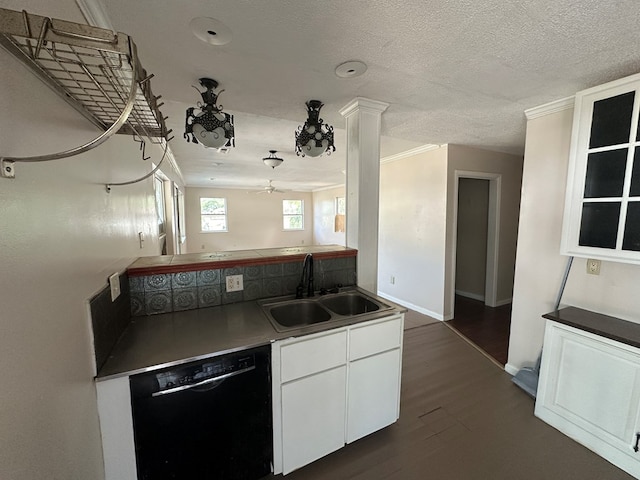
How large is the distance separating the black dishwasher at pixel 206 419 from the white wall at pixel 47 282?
6.9 inches

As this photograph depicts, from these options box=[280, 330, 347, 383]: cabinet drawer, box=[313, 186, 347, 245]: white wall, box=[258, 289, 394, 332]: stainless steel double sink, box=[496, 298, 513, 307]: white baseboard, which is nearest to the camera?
box=[280, 330, 347, 383]: cabinet drawer

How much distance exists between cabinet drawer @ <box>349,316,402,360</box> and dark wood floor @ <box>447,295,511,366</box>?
1711 mm

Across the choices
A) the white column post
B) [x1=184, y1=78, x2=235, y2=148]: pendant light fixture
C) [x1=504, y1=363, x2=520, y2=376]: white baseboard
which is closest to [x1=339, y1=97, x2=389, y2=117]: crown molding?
the white column post

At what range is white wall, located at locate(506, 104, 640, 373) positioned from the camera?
1817mm

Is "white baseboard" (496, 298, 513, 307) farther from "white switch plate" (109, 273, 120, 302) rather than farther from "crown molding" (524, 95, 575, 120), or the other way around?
"white switch plate" (109, 273, 120, 302)

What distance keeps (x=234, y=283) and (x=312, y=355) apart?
2.36ft

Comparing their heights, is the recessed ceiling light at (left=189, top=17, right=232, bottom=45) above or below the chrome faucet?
above

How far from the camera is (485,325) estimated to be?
11.1 feet

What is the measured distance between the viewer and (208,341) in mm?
1250

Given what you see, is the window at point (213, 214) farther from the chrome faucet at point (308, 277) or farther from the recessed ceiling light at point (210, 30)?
the recessed ceiling light at point (210, 30)

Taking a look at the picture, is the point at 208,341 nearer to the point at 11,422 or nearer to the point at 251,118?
the point at 11,422

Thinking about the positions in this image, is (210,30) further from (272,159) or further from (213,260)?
(272,159)

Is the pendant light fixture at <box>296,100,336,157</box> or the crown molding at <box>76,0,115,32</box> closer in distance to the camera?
the crown molding at <box>76,0,115,32</box>

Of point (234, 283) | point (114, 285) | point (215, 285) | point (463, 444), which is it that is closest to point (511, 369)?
point (463, 444)
